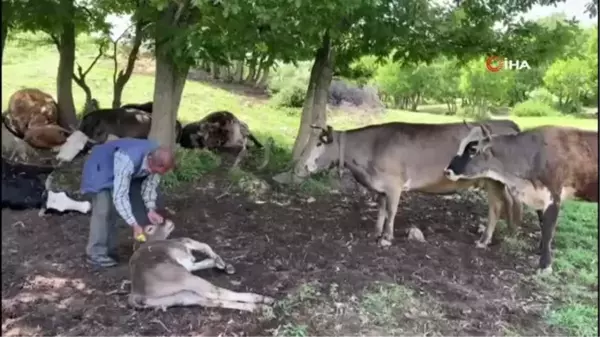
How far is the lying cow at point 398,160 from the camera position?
24.2 ft

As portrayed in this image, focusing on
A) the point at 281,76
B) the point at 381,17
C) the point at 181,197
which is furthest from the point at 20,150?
the point at 281,76

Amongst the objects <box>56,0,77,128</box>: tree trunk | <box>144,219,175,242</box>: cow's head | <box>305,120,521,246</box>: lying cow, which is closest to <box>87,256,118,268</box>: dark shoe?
<box>144,219,175,242</box>: cow's head

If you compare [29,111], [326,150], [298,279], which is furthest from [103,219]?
[29,111]

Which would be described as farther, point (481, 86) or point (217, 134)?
point (217, 134)

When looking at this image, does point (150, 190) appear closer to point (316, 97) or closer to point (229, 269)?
point (229, 269)

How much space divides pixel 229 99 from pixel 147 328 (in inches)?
553

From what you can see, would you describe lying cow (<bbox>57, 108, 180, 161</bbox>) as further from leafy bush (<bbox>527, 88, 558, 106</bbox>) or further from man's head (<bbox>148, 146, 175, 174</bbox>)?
leafy bush (<bbox>527, 88, 558, 106</bbox>)

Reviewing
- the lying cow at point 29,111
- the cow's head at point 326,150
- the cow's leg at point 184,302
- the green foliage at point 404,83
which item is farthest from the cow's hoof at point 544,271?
the green foliage at point 404,83

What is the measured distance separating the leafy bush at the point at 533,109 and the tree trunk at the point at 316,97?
2684 mm

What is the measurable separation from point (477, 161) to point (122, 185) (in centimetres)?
330

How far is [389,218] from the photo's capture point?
7219mm

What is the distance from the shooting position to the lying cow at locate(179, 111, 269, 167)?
11625 millimetres

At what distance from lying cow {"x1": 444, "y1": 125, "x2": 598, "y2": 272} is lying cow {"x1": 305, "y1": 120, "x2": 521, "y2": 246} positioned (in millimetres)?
505

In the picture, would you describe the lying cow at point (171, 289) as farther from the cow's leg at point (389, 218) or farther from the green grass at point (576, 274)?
the green grass at point (576, 274)
